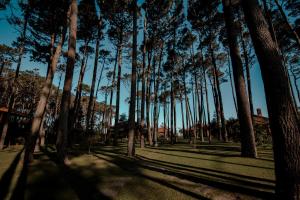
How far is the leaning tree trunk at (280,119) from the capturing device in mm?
2486

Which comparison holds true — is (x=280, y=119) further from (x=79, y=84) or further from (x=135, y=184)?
(x=79, y=84)

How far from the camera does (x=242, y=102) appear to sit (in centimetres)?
697

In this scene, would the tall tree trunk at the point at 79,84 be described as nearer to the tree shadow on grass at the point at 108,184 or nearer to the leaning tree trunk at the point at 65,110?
the leaning tree trunk at the point at 65,110

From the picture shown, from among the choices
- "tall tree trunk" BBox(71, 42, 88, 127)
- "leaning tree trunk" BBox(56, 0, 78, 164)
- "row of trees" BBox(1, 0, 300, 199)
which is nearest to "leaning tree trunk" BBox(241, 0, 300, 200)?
"row of trees" BBox(1, 0, 300, 199)

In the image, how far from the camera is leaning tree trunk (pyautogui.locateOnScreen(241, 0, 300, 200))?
2486 millimetres

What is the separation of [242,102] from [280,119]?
Answer: 4.63 metres

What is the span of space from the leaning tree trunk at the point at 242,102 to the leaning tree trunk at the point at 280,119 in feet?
13.6

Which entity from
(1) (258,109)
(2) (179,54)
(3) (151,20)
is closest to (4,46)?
(3) (151,20)

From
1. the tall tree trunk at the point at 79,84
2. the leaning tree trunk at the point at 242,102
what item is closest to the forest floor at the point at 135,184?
the leaning tree trunk at the point at 242,102

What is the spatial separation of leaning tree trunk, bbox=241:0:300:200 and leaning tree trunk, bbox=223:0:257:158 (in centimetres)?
416

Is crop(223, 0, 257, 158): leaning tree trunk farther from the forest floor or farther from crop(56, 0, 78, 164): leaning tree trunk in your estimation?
crop(56, 0, 78, 164): leaning tree trunk

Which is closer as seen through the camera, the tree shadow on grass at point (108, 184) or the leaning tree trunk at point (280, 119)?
the leaning tree trunk at point (280, 119)

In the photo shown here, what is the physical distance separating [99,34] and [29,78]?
77.1 feet

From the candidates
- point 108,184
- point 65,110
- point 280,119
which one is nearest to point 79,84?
point 65,110
